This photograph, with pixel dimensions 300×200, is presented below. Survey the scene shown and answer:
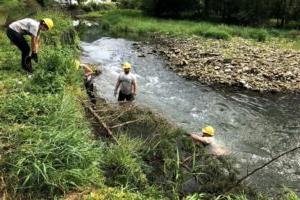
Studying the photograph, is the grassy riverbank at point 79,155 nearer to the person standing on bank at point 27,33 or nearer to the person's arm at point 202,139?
the person's arm at point 202,139

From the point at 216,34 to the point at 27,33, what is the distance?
22.2 metres

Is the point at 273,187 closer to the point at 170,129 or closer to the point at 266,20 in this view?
the point at 170,129

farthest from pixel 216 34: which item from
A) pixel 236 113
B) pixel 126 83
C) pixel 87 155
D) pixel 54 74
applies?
pixel 87 155

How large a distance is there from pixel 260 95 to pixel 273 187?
9258 mm

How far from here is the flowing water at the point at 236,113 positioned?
1292 cm

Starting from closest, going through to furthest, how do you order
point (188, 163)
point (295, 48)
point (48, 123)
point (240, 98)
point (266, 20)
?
point (48, 123)
point (188, 163)
point (240, 98)
point (295, 48)
point (266, 20)

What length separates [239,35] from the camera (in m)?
34.0

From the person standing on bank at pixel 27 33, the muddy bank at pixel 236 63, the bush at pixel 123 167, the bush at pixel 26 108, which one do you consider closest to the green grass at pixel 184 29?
the muddy bank at pixel 236 63

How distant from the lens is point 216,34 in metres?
Result: 33.3

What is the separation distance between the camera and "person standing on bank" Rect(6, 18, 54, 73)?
12773 millimetres

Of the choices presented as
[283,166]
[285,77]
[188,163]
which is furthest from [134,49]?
[188,163]

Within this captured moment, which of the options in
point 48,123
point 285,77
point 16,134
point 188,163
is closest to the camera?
point 16,134

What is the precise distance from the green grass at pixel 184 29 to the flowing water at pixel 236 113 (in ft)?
33.9

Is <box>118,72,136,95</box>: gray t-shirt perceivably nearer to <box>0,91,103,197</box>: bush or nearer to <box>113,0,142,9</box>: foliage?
<box>0,91,103,197</box>: bush
